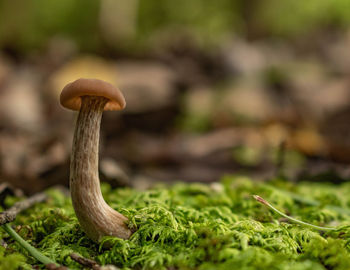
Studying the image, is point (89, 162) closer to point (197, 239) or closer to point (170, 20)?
point (197, 239)

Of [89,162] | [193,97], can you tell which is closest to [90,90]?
[89,162]

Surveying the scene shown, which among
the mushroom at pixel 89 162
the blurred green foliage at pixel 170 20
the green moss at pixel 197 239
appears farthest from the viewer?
the blurred green foliage at pixel 170 20

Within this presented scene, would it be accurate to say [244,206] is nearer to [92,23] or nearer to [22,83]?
[22,83]

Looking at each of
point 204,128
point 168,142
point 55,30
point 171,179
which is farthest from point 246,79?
point 55,30

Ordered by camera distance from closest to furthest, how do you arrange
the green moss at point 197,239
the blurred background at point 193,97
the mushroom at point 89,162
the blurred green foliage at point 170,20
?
the green moss at point 197,239, the mushroom at point 89,162, the blurred background at point 193,97, the blurred green foliage at point 170,20

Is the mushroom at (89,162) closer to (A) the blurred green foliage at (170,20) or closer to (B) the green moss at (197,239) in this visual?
(B) the green moss at (197,239)

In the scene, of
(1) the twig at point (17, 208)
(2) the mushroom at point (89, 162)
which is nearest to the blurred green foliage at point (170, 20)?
(1) the twig at point (17, 208)

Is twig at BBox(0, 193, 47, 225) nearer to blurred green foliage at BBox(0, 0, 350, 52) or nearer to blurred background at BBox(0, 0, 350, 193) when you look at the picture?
blurred background at BBox(0, 0, 350, 193)
